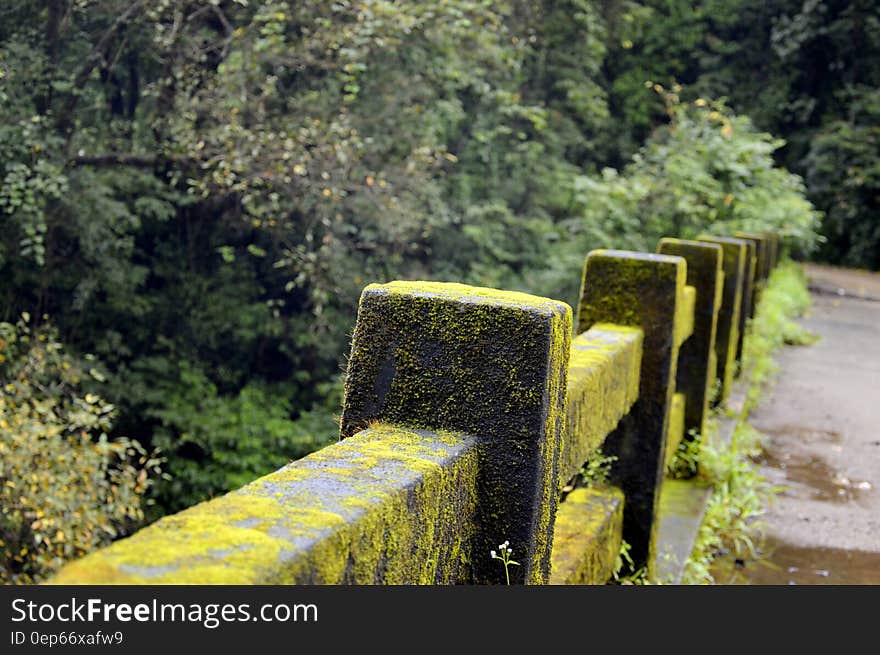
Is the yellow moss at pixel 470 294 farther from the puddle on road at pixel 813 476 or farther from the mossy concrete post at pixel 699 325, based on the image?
the puddle on road at pixel 813 476

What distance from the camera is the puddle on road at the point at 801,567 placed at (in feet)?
13.7

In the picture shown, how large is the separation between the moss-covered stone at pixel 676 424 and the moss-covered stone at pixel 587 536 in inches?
48.5

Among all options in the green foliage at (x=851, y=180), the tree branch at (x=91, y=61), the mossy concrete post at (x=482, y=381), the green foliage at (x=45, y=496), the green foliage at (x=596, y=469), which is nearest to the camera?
the mossy concrete post at (x=482, y=381)

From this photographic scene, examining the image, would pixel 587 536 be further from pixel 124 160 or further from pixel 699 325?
pixel 124 160

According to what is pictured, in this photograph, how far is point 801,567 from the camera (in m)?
4.36

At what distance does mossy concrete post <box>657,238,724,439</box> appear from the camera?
4.89 metres

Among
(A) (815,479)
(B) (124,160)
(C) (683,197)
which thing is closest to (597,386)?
(A) (815,479)

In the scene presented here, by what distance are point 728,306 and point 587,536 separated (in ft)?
12.4

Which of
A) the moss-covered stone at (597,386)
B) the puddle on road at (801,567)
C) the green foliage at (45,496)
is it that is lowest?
the green foliage at (45,496)

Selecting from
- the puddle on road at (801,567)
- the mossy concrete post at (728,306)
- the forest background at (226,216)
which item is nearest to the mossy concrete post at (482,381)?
the puddle on road at (801,567)

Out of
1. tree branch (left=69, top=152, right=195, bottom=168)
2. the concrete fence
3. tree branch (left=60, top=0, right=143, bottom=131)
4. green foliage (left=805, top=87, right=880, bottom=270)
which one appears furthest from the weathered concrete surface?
green foliage (left=805, top=87, right=880, bottom=270)

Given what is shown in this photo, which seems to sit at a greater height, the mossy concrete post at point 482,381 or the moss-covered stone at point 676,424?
the mossy concrete post at point 482,381

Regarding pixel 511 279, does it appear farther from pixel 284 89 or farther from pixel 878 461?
pixel 878 461
